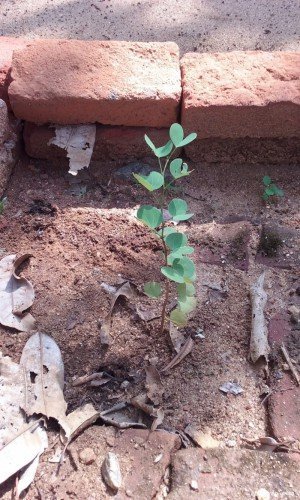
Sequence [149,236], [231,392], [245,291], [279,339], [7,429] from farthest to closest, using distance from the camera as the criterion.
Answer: [149,236]
[245,291]
[279,339]
[231,392]
[7,429]

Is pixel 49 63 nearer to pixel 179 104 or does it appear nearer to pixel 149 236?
pixel 179 104

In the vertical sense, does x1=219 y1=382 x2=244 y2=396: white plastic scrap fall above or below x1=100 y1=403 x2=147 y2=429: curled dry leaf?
below

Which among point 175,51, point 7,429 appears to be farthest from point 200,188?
point 7,429

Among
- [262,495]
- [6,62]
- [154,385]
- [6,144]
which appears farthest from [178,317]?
[6,62]

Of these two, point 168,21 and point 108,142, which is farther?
point 168,21

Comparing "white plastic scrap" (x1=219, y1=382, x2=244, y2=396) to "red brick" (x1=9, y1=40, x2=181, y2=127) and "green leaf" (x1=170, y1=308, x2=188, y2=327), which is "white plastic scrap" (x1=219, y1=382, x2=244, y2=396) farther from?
"red brick" (x1=9, y1=40, x2=181, y2=127)

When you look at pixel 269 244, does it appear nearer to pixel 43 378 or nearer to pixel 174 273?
pixel 174 273

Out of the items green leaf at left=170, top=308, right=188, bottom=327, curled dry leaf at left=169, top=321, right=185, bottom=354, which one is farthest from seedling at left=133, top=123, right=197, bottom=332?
curled dry leaf at left=169, top=321, right=185, bottom=354
